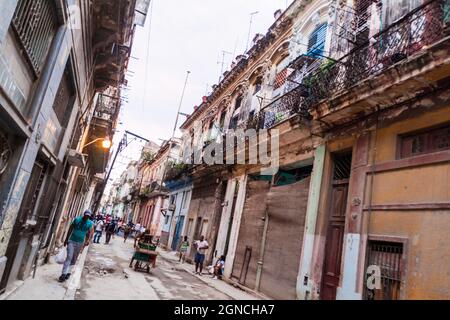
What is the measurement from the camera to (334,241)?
8039 millimetres

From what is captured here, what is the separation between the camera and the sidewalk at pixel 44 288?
589 cm

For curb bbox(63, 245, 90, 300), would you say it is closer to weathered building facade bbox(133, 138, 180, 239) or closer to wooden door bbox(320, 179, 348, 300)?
wooden door bbox(320, 179, 348, 300)

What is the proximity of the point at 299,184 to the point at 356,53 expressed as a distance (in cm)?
384

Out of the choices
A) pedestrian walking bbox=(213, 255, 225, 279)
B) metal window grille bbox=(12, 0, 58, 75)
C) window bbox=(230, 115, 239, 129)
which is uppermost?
window bbox=(230, 115, 239, 129)

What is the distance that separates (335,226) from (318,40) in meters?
6.47

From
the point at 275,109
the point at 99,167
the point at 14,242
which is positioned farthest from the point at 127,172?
the point at 14,242

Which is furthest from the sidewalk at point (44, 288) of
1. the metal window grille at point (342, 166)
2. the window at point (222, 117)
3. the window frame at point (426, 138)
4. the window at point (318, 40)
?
the window at point (222, 117)

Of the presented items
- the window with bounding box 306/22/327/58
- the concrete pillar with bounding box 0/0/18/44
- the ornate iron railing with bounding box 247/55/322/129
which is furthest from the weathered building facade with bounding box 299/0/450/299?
the concrete pillar with bounding box 0/0/18/44

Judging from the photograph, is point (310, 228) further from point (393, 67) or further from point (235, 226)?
point (235, 226)

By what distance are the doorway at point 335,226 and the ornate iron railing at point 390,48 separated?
5.78ft

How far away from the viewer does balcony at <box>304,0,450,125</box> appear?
588 centimetres

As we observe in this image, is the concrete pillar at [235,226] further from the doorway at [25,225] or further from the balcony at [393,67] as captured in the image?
the doorway at [25,225]

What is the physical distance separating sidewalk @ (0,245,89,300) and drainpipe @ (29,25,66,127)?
293 centimetres

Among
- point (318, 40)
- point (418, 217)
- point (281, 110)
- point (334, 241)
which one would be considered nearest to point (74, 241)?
point (334, 241)
